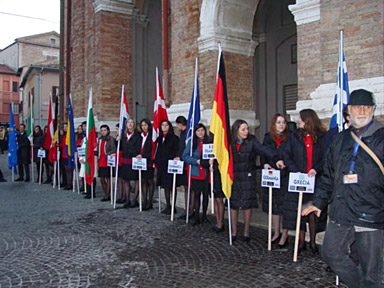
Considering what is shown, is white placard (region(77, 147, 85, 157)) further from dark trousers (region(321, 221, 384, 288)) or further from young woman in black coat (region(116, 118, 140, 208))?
dark trousers (region(321, 221, 384, 288))

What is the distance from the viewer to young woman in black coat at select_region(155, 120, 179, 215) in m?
7.52

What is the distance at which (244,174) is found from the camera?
5676mm

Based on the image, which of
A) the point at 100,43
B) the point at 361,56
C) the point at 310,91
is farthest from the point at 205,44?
the point at 100,43

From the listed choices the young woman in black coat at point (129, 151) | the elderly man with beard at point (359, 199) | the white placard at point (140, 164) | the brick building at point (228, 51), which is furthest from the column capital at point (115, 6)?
the elderly man with beard at point (359, 199)

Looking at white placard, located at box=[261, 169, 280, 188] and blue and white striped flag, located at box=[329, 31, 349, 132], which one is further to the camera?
white placard, located at box=[261, 169, 280, 188]

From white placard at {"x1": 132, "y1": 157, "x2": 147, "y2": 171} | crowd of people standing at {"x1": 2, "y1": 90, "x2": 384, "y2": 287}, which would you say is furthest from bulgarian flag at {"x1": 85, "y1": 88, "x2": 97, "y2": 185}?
white placard at {"x1": 132, "y1": 157, "x2": 147, "y2": 171}

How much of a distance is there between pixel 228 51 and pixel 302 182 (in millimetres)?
4523

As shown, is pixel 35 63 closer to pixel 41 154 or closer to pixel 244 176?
pixel 41 154

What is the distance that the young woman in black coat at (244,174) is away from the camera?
5.63 m

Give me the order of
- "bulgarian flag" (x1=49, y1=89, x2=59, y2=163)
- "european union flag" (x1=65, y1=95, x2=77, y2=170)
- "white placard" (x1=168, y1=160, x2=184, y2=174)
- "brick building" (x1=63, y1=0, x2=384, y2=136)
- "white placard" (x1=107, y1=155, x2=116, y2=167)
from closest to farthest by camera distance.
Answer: "brick building" (x1=63, y1=0, x2=384, y2=136), "white placard" (x1=168, y1=160, x2=184, y2=174), "white placard" (x1=107, y1=155, x2=116, y2=167), "european union flag" (x1=65, y1=95, x2=77, y2=170), "bulgarian flag" (x1=49, y1=89, x2=59, y2=163)

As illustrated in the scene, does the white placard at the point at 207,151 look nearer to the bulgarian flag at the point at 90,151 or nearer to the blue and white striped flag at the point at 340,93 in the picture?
the blue and white striped flag at the point at 340,93

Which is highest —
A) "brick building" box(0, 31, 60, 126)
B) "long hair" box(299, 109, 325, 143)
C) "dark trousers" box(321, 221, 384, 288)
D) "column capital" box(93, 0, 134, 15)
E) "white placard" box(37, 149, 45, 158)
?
"brick building" box(0, 31, 60, 126)

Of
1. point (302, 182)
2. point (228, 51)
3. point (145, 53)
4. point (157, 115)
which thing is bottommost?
point (302, 182)

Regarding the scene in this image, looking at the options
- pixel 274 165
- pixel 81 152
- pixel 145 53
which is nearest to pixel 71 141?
pixel 81 152
